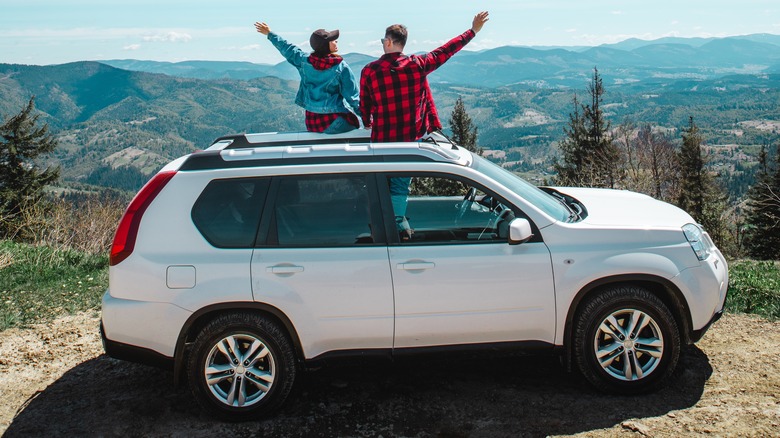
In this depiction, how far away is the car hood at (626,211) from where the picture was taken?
13.8 ft

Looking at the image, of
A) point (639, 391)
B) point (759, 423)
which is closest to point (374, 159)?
point (639, 391)

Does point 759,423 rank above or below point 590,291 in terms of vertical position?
below

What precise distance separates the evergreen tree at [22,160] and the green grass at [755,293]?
3377cm

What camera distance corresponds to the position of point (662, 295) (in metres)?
4.18

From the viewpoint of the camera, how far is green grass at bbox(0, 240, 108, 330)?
248 inches

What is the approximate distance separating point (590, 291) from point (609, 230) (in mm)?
426

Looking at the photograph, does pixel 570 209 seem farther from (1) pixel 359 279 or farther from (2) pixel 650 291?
(1) pixel 359 279

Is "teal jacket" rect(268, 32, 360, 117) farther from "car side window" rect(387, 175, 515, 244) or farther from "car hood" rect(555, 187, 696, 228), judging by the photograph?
"car hood" rect(555, 187, 696, 228)

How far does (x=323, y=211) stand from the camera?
407 centimetres

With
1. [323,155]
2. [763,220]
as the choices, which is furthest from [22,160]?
[763,220]

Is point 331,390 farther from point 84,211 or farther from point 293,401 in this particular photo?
point 84,211

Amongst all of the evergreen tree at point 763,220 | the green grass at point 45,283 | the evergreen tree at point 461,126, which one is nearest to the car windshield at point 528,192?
the green grass at point 45,283

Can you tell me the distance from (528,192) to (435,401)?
5.34ft

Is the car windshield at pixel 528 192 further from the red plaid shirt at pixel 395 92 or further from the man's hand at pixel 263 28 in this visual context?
the man's hand at pixel 263 28
